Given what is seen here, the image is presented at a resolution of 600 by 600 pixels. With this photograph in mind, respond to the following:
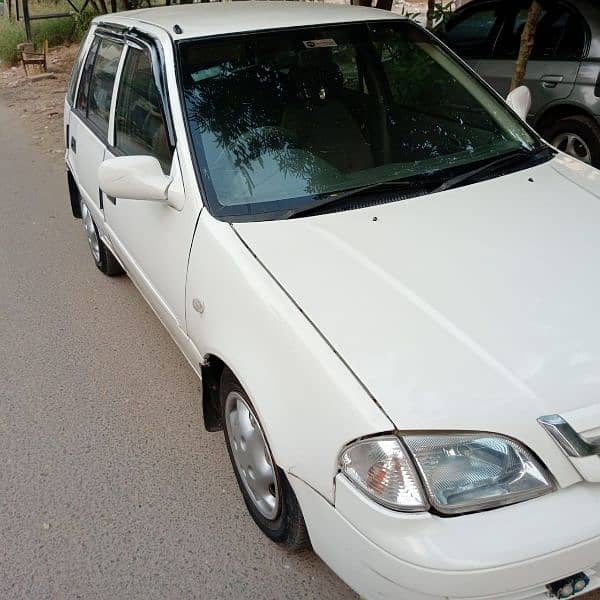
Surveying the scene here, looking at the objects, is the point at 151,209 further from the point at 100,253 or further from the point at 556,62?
the point at 556,62

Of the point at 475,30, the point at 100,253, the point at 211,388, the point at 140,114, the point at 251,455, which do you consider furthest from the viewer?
the point at 475,30

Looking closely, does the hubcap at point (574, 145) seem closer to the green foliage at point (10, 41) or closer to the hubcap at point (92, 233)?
the hubcap at point (92, 233)

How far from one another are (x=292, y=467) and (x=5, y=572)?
1274 millimetres

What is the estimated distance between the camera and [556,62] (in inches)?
228

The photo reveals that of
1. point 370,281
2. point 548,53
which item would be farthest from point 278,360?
point 548,53

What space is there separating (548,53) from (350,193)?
410 cm

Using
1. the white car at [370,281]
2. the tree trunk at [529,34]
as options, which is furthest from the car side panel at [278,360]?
the tree trunk at [529,34]

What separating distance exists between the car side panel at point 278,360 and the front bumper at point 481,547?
0.16m

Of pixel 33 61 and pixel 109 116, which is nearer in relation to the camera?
pixel 109 116

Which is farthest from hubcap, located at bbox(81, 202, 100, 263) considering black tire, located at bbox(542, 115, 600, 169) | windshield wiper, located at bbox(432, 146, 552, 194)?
black tire, located at bbox(542, 115, 600, 169)

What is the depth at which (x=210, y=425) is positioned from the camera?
2793 mm

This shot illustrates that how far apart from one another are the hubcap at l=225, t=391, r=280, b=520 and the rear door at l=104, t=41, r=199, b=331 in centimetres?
48

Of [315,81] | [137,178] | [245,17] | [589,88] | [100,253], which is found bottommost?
[100,253]

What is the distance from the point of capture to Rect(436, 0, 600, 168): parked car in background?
5.56 m
